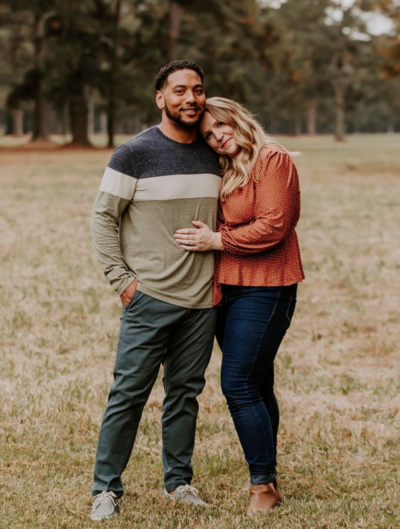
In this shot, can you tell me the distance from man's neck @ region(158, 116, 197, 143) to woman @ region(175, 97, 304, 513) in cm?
6

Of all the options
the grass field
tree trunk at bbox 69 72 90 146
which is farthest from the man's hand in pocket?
tree trunk at bbox 69 72 90 146

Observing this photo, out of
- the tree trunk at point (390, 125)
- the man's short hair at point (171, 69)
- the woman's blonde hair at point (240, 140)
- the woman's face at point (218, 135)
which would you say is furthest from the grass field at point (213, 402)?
the tree trunk at point (390, 125)

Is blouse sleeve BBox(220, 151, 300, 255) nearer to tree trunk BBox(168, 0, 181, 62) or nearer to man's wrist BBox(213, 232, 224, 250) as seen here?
man's wrist BBox(213, 232, 224, 250)

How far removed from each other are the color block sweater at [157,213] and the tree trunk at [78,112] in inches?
1380

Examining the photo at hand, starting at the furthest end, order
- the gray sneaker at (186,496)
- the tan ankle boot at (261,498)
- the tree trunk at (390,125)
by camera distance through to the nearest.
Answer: the tree trunk at (390,125) → the gray sneaker at (186,496) → the tan ankle boot at (261,498)

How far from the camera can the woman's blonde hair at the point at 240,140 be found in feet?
11.5

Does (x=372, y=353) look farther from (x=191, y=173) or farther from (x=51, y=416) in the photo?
(x=191, y=173)

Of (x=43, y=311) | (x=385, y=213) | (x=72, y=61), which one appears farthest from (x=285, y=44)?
(x=43, y=311)

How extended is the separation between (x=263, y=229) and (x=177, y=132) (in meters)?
0.61

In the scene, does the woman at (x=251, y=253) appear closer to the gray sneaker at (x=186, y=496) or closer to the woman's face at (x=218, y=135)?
the woman's face at (x=218, y=135)

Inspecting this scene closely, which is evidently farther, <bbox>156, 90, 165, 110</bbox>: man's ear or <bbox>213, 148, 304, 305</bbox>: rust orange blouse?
<bbox>156, 90, 165, 110</bbox>: man's ear

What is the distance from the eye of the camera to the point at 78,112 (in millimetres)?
39250

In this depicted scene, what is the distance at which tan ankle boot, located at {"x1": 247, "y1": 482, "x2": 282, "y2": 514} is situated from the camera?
3.73 meters

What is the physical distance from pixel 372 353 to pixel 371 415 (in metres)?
1.52
